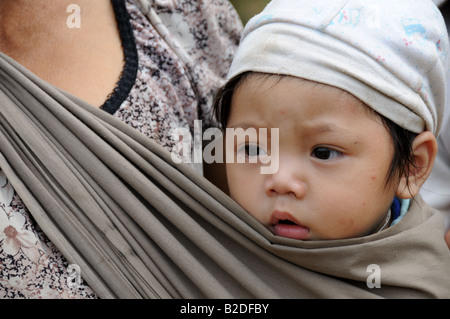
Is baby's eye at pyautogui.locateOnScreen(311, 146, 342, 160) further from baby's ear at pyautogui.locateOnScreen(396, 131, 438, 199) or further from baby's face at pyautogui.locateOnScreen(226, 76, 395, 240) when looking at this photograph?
baby's ear at pyautogui.locateOnScreen(396, 131, 438, 199)

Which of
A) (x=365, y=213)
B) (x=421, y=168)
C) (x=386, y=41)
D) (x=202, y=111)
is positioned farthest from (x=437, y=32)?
(x=202, y=111)

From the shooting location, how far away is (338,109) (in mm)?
1162

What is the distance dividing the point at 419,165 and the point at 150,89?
76cm

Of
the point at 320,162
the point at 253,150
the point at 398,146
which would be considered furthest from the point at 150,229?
the point at 398,146

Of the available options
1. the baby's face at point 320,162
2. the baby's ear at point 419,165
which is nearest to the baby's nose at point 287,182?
the baby's face at point 320,162

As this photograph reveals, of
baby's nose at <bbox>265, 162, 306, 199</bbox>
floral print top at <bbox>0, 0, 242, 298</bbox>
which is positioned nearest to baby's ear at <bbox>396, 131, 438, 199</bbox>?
baby's nose at <bbox>265, 162, 306, 199</bbox>

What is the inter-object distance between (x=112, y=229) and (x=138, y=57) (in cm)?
54

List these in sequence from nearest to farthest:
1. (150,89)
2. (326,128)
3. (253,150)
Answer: (326,128) < (253,150) < (150,89)

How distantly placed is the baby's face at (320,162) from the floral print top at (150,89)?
0.36 m

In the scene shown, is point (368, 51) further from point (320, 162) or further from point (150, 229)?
point (150, 229)

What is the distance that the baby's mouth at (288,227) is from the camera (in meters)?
1.18

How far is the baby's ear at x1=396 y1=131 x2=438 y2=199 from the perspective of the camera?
128 centimetres

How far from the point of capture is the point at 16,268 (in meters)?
1.09

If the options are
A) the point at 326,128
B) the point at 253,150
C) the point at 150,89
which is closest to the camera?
the point at 326,128
